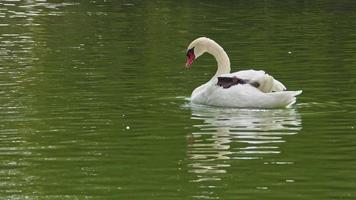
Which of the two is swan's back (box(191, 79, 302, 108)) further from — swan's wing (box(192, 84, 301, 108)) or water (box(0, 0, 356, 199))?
water (box(0, 0, 356, 199))

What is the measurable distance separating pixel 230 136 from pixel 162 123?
6.44 feet

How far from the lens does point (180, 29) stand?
1736 inches

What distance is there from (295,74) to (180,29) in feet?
55.6

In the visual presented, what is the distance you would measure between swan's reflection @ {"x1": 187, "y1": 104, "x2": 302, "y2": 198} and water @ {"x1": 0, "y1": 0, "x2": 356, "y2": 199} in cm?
3

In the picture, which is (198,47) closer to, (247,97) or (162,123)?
(247,97)

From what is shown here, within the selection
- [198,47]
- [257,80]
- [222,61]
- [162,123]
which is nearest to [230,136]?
[162,123]

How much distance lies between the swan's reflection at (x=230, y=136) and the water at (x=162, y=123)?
3 cm

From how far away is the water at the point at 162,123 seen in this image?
1427 cm

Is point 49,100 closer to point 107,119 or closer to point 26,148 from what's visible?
point 107,119

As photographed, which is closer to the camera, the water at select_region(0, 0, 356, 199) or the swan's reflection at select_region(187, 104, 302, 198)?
the water at select_region(0, 0, 356, 199)

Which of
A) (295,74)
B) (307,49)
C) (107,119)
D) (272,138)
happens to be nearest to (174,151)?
(272,138)

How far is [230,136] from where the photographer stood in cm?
1789

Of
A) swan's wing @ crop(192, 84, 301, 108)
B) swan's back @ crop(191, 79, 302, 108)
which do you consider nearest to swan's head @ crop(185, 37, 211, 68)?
swan's back @ crop(191, 79, 302, 108)

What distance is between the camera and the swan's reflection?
15523 millimetres
